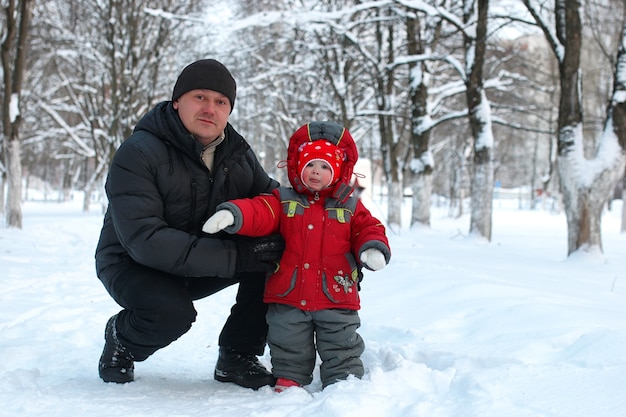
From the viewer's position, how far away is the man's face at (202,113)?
2.55 m

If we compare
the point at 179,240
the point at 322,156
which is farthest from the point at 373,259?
the point at 179,240

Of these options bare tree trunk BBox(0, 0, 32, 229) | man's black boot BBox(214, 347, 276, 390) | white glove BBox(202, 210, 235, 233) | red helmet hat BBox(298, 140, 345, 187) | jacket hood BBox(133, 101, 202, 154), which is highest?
bare tree trunk BBox(0, 0, 32, 229)

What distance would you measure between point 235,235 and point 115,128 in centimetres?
1562

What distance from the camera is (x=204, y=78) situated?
255cm

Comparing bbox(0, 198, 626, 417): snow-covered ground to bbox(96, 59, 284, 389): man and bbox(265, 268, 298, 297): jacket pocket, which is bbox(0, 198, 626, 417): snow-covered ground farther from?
bbox(265, 268, 298, 297): jacket pocket

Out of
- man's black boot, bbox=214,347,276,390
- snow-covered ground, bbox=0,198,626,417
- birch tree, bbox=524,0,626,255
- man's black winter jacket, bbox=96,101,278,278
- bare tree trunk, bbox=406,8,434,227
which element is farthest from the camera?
bare tree trunk, bbox=406,8,434,227

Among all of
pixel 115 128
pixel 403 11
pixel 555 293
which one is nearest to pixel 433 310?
pixel 555 293

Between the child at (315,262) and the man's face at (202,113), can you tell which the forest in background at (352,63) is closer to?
the child at (315,262)

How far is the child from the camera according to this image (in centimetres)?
250

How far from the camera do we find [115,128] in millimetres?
16828

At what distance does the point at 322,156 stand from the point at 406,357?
1.11 m

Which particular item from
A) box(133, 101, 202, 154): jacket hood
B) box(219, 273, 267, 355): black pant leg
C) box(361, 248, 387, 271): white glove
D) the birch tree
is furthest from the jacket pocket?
the birch tree

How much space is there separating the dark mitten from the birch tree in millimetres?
5244

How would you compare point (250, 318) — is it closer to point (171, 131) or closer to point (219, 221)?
point (219, 221)
